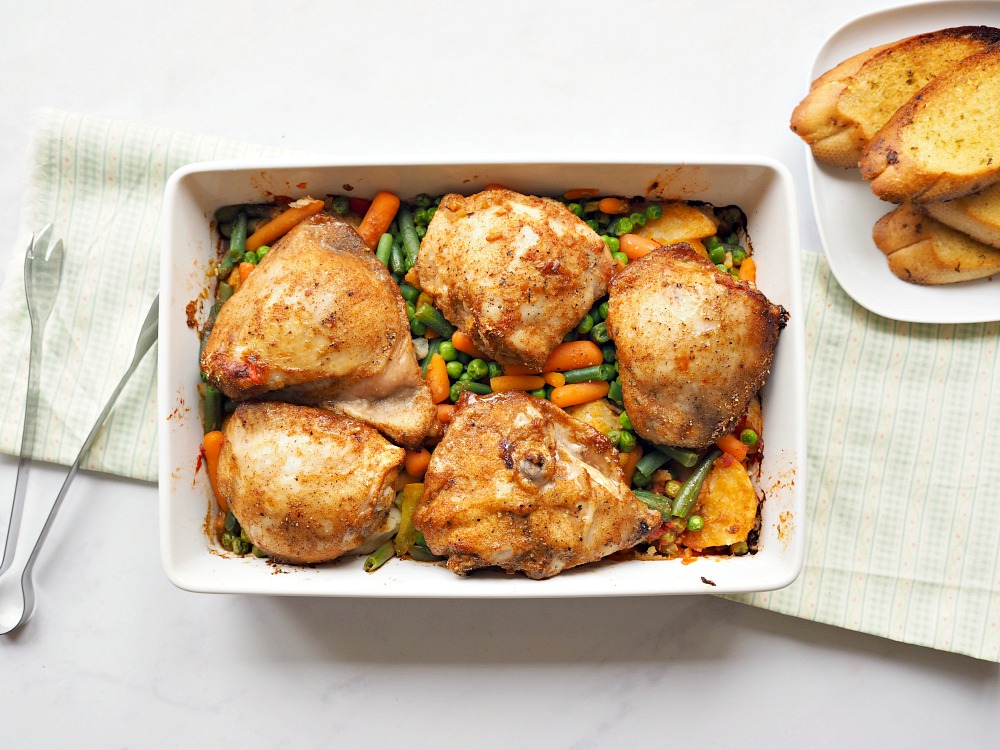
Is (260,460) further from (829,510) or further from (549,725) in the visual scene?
(829,510)

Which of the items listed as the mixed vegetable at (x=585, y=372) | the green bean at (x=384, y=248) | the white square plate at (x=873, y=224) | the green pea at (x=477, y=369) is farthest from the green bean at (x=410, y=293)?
the white square plate at (x=873, y=224)

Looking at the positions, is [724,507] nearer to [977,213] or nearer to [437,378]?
[437,378]

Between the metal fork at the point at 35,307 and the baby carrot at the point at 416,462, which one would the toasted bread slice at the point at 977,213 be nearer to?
the baby carrot at the point at 416,462

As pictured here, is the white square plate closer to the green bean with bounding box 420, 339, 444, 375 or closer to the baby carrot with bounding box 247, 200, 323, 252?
the green bean with bounding box 420, 339, 444, 375

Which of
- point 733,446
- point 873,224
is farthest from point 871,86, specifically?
point 733,446

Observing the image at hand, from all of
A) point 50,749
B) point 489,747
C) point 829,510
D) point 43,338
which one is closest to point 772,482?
point 829,510

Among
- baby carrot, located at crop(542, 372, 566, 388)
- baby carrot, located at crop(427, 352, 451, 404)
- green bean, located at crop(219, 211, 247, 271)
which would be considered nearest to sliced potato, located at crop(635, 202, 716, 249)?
baby carrot, located at crop(542, 372, 566, 388)
